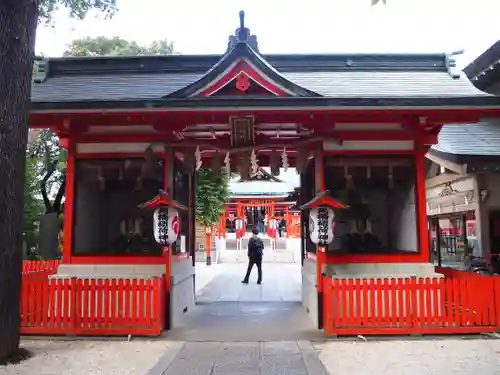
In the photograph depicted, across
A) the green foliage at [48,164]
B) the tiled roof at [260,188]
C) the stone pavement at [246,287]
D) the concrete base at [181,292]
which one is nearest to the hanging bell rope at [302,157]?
the concrete base at [181,292]

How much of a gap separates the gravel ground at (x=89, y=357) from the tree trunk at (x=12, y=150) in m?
0.48

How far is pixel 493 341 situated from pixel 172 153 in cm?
633

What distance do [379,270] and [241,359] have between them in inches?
133

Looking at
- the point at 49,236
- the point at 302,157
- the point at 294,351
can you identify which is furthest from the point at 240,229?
the point at 294,351

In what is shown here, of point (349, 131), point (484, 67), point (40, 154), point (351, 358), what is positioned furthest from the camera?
point (40, 154)

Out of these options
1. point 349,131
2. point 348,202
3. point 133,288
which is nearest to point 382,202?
point 348,202

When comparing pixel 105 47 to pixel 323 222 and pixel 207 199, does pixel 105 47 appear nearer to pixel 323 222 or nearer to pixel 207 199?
pixel 207 199

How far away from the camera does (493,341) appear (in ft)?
21.9

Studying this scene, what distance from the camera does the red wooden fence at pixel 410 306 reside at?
7031mm

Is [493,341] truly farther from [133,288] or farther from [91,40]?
[91,40]

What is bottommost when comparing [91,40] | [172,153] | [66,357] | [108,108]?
[66,357]

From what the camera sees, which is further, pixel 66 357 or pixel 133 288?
pixel 133 288

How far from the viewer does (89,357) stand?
20.0 ft

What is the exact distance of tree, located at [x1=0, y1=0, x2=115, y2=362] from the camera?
5.92 m
